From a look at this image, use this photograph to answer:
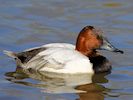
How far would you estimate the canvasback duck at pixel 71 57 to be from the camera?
29.6ft

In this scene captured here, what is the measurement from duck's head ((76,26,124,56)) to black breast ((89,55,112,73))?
0.55 feet

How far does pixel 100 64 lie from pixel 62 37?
138 cm

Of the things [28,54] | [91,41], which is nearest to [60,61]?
[28,54]

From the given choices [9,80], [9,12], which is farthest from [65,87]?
[9,12]

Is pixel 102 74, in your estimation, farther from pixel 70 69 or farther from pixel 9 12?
pixel 9 12

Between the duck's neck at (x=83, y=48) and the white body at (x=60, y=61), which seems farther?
the duck's neck at (x=83, y=48)

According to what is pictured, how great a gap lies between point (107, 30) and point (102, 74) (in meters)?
1.73

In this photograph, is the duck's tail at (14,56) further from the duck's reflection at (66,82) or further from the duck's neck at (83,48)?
the duck's neck at (83,48)

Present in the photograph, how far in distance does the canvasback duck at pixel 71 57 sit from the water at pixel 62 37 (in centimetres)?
16

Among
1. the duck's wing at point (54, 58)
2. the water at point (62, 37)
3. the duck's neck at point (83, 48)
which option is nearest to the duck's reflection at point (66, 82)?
the water at point (62, 37)

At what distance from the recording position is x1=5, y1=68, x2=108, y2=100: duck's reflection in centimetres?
822

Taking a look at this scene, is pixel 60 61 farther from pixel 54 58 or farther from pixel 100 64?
pixel 100 64

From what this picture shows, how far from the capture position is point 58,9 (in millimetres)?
11781

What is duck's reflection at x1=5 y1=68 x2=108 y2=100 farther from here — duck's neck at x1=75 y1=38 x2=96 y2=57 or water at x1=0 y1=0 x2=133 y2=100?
duck's neck at x1=75 y1=38 x2=96 y2=57
